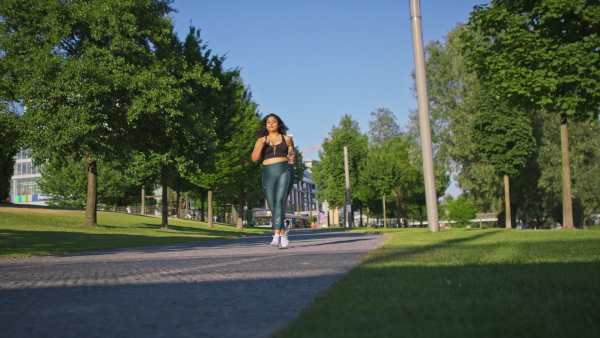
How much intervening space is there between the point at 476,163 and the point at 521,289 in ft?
110

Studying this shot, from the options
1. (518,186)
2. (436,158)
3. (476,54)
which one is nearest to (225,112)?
(476,54)

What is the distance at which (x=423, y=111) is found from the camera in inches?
582

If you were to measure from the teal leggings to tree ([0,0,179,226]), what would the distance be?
467 inches

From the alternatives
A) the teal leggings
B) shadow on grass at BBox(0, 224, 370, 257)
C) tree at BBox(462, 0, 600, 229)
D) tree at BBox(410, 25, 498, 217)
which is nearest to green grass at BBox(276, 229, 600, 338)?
the teal leggings

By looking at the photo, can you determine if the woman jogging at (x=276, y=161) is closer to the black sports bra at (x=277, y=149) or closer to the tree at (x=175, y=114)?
the black sports bra at (x=277, y=149)

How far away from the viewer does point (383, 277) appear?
446 centimetres

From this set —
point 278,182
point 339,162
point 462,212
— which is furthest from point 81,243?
point 462,212

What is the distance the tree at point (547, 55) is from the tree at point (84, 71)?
1162 cm

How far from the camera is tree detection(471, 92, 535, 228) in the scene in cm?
2802

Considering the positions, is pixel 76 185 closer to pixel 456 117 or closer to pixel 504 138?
pixel 456 117

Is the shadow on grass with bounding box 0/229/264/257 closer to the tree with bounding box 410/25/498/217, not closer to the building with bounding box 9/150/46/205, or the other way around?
the tree with bounding box 410/25/498/217

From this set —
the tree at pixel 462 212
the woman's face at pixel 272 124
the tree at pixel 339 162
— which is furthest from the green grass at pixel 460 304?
the tree at pixel 462 212

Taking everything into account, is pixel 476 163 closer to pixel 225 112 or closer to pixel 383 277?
pixel 225 112

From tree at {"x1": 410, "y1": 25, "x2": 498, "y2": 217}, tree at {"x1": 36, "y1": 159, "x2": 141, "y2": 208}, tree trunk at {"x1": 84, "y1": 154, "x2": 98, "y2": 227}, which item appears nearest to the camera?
tree trunk at {"x1": 84, "y1": 154, "x2": 98, "y2": 227}
